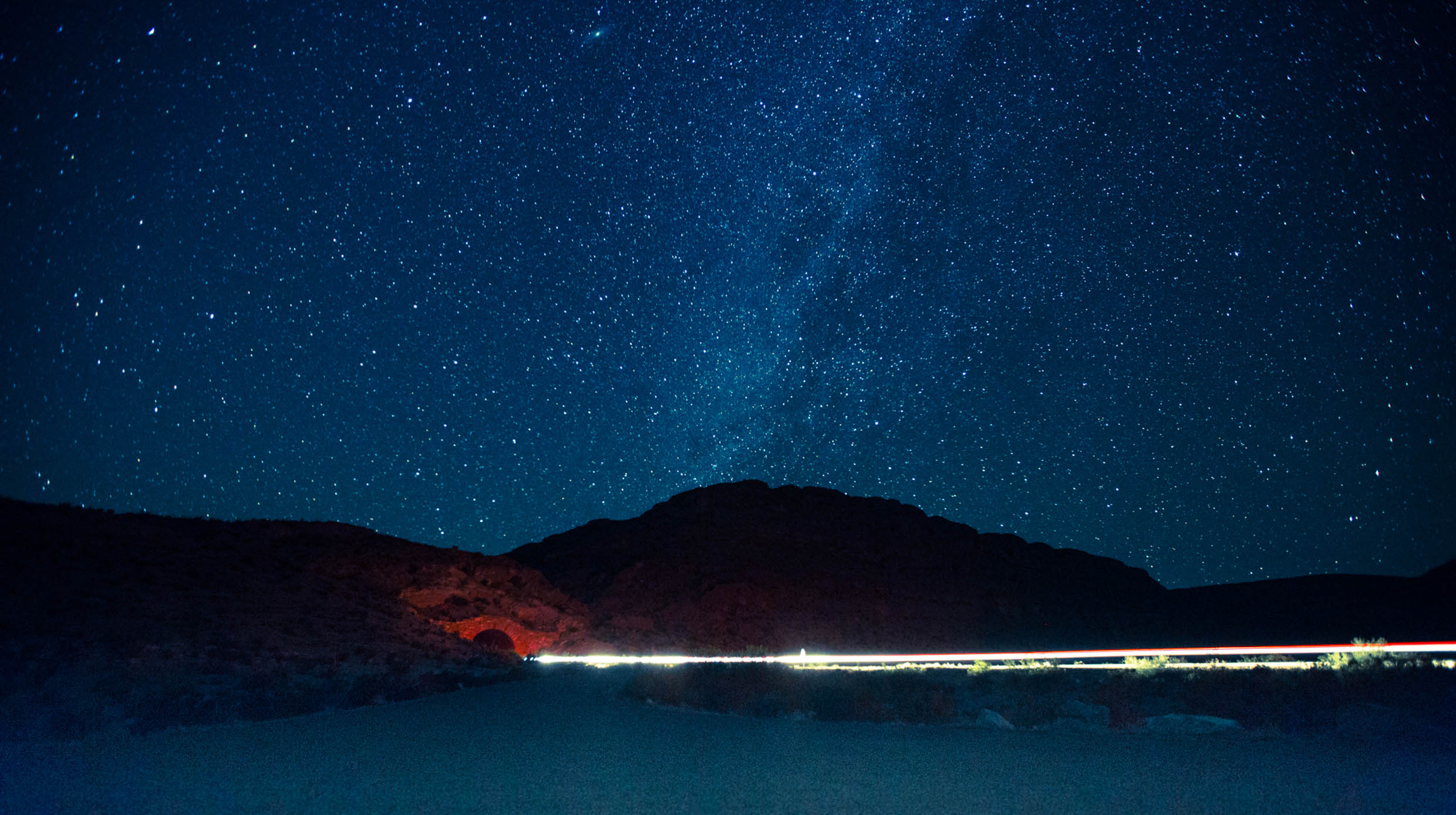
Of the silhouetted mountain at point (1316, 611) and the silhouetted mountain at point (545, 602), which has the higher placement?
the silhouetted mountain at point (545, 602)

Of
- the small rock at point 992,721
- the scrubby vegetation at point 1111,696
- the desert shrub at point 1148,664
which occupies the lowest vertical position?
the small rock at point 992,721

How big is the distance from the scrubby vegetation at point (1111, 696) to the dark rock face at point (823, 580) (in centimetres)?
2294

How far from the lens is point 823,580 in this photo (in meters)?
52.1

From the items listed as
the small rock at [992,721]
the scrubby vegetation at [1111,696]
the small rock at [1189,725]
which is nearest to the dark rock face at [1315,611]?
the scrubby vegetation at [1111,696]

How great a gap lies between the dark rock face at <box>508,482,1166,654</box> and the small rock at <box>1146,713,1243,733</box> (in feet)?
85.6

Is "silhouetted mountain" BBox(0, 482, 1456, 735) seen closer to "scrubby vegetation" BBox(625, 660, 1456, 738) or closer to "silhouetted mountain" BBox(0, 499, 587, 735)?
"silhouetted mountain" BBox(0, 499, 587, 735)

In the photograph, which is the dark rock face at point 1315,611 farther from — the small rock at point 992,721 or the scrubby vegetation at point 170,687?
the scrubby vegetation at point 170,687

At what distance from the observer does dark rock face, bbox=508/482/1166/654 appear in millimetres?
44281

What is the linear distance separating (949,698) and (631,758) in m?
4.23

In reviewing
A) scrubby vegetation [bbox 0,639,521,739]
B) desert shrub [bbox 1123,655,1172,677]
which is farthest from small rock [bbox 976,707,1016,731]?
scrubby vegetation [bbox 0,639,521,739]

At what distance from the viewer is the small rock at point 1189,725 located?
8883mm

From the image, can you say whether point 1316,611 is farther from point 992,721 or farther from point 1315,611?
point 992,721

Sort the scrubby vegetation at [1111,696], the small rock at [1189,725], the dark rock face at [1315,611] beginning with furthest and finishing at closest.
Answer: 1. the dark rock face at [1315,611]
2. the small rock at [1189,725]
3. the scrubby vegetation at [1111,696]

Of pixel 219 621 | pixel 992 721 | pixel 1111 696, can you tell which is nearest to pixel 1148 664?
pixel 1111 696
